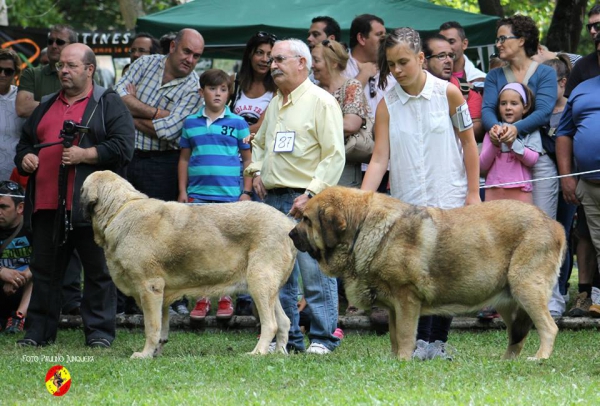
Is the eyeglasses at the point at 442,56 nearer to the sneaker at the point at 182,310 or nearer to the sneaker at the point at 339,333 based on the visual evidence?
the sneaker at the point at 339,333

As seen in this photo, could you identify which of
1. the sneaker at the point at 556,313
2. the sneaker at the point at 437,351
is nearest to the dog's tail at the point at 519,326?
the sneaker at the point at 437,351

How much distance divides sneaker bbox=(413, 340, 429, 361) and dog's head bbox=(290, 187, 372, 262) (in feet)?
3.59

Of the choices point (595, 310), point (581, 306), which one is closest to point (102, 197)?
point (595, 310)

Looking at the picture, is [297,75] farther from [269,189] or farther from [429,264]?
[429,264]

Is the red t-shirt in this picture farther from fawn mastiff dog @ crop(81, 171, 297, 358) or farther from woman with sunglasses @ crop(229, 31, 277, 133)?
woman with sunglasses @ crop(229, 31, 277, 133)

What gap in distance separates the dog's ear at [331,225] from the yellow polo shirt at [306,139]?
3.34 feet

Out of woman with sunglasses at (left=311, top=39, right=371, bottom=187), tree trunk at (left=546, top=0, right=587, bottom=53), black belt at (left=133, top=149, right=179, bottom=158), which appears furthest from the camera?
tree trunk at (left=546, top=0, right=587, bottom=53)

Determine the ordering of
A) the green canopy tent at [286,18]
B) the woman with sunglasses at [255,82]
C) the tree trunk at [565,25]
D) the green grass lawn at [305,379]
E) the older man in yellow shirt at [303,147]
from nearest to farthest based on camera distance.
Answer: the green grass lawn at [305,379], the older man in yellow shirt at [303,147], the woman with sunglasses at [255,82], the green canopy tent at [286,18], the tree trunk at [565,25]

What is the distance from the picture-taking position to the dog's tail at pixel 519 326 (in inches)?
293

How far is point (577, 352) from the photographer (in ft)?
28.0

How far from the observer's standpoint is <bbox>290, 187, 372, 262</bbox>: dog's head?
6992mm

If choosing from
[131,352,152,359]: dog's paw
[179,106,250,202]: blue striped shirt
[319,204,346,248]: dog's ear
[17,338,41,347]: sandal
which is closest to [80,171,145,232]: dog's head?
[131,352,152,359]: dog's paw

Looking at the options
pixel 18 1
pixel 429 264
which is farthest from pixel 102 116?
pixel 18 1

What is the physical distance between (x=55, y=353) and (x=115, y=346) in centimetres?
67
